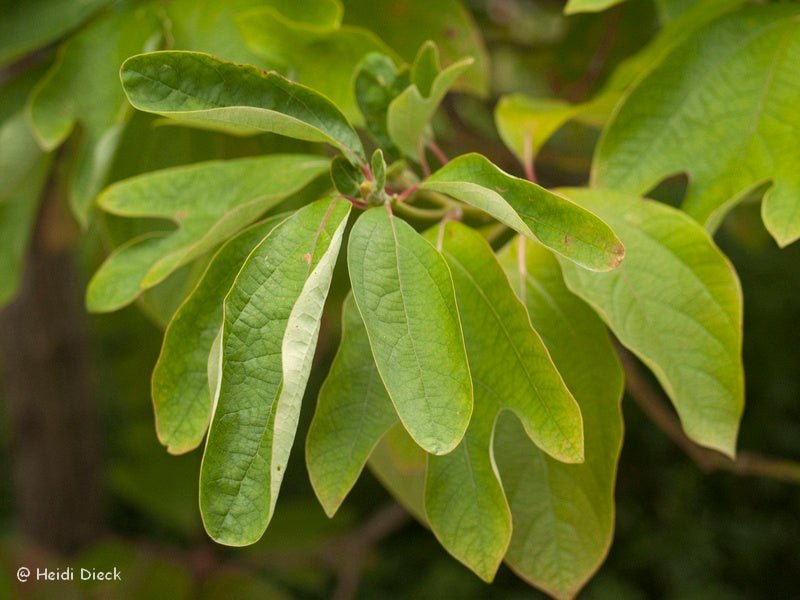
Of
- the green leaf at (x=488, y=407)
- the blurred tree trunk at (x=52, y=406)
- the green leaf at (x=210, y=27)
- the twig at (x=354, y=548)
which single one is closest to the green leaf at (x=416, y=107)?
the green leaf at (x=488, y=407)

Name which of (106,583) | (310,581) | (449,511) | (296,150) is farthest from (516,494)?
(310,581)

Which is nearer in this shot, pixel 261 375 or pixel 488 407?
pixel 261 375

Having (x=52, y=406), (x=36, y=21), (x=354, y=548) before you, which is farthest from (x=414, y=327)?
(x=52, y=406)

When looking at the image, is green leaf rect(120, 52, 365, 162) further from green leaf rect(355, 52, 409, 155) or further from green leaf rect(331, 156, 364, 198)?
green leaf rect(355, 52, 409, 155)

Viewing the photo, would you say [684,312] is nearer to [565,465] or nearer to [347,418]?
[565,465]

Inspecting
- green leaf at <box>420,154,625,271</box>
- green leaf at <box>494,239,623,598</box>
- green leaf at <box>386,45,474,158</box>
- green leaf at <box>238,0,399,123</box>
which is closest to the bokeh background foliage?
green leaf at <box>238,0,399,123</box>

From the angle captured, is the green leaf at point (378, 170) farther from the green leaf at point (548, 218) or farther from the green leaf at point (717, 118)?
the green leaf at point (717, 118)
